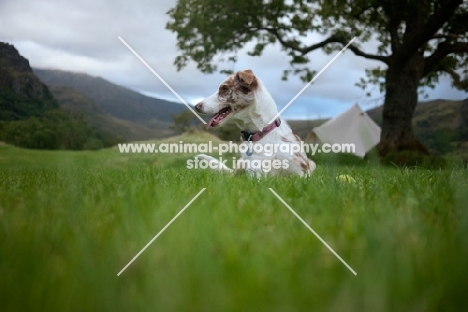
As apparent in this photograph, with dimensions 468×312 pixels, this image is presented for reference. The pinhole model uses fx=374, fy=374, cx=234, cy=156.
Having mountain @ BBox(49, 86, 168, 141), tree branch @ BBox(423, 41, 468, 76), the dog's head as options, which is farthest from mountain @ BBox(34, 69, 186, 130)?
tree branch @ BBox(423, 41, 468, 76)

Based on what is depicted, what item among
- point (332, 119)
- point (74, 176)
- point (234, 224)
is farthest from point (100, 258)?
point (332, 119)

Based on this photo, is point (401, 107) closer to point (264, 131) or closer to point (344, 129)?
point (344, 129)

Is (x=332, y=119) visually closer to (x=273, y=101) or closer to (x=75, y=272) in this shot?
(x=273, y=101)

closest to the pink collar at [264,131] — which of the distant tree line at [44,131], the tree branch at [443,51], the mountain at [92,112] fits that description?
the distant tree line at [44,131]

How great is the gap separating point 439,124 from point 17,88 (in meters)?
15.8

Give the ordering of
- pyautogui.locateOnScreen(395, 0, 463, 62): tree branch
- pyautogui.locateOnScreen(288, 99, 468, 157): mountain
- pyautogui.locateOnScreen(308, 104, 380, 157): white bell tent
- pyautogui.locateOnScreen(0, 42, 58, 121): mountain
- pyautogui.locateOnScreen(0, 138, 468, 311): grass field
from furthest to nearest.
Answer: pyautogui.locateOnScreen(308, 104, 380, 157): white bell tent → pyautogui.locateOnScreen(288, 99, 468, 157): mountain → pyautogui.locateOnScreen(395, 0, 463, 62): tree branch → pyautogui.locateOnScreen(0, 42, 58, 121): mountain → pyautogui.locateOnScreen(0, 138, 468, 311): grass field

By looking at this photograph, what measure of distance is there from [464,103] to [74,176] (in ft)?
57.7

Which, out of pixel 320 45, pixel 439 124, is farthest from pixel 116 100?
pixel 439 124

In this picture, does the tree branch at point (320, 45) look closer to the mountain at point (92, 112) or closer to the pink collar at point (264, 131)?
the mountain at point (92, 112)

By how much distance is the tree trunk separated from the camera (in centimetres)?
1370

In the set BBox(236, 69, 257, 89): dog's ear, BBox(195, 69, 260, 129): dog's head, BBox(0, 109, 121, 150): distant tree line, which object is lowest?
BBox(0, 109, 121, 150): distant tree line

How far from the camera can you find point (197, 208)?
6.15 feet

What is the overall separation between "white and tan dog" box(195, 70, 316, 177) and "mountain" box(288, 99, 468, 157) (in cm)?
894

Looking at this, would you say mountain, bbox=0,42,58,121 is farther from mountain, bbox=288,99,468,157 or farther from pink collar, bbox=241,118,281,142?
mountain, bbox=288,99,468,157
